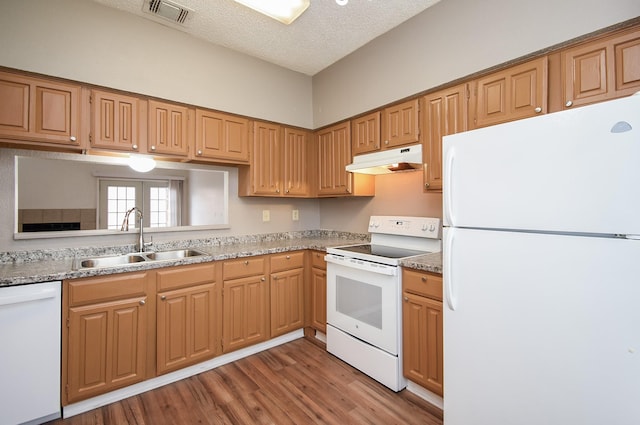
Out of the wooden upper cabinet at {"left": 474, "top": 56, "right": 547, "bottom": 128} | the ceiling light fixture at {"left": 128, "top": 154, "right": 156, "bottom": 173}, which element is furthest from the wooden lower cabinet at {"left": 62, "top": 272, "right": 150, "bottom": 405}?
the wooden upper cabinet at {"left": 474, "top": 56, "right": 547, "bottom": 128}

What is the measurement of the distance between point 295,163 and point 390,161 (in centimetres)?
124

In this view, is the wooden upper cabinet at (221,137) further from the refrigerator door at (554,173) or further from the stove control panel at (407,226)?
the refrigerator door at (554,173)

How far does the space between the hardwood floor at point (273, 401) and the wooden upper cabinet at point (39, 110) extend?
1.79m

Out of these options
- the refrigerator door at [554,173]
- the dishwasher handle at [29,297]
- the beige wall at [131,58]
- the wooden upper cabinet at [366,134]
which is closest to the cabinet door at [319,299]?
the wooden upper cabinet at [366,134]

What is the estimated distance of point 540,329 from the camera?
121cm

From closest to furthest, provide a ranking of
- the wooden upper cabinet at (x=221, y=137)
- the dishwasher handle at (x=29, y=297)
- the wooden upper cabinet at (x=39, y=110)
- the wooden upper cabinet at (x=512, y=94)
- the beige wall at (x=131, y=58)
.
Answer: the dishwasher handle at (x=29, y=297)
the wooden upper cabinet at (x=512, y=94)
the wooden upper cabinet at (x=39, y=110)
the beige wall at (x=131, y=58)
the wooden upper cabinet at (x=221, y=137)

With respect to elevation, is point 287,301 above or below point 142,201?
below

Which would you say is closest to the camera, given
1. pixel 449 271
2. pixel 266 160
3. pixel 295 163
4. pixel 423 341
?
pixel 449 271

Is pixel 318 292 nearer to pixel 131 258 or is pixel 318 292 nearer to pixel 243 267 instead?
pixel 243 267

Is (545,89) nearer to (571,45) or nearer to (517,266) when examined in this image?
(571,45)

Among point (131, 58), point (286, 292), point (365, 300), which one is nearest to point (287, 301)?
point (286, 292)

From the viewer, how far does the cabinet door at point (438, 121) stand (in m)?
2.10

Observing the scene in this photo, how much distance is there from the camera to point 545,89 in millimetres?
1712

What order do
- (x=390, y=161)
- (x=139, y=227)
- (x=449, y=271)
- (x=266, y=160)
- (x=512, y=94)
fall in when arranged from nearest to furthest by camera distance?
(x=449, y=271) < (x=512, y=94) < (x=390, y=161) < (x=139, y=227) < (x=266, y=160)
